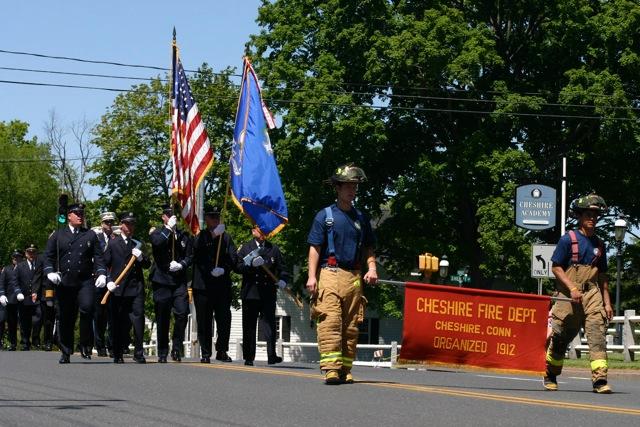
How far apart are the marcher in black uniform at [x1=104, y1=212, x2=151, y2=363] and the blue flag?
172 cm

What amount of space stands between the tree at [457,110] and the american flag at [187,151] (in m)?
22.5

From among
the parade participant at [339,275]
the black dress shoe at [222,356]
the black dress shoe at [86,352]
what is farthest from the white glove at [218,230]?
the parade participant at [339,275]

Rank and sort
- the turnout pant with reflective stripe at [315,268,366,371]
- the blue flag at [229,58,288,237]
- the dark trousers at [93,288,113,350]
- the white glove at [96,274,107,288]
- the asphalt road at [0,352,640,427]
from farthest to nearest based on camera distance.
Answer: the dark trousers at [93,288,113,350] < the blue flag at [229,58,288,237] < the white glove at [96,274,107,288] < the turnout pant with reflective stripe at [315,268,366,371] < the asphalt road at [0,352,640,427]

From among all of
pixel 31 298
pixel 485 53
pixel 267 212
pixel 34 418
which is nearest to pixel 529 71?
pixel 485 53

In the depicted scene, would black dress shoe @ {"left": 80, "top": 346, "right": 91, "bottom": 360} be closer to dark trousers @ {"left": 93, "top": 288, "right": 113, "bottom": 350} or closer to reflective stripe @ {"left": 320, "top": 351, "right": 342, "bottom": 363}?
dark trousers @ {"left": 93, "top": 288, "right": 113, "bottom": 350}

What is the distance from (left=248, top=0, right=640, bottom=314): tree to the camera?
44.9 meters

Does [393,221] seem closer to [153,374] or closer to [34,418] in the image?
[153,374]

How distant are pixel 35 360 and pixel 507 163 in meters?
27.2

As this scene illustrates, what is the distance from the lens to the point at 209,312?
63.6 feet

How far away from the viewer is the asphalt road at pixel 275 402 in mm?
9930

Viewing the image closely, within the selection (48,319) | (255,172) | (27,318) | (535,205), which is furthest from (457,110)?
(255,172)

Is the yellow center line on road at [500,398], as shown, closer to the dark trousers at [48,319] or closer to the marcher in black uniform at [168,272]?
the marcher in black uniform at [168,272]

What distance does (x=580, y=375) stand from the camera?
24.0m

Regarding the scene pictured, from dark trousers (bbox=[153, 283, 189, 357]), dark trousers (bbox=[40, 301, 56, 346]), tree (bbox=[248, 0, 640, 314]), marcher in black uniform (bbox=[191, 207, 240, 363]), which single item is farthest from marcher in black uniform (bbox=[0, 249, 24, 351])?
tree (bbox=[248, 0, 640, 314])
